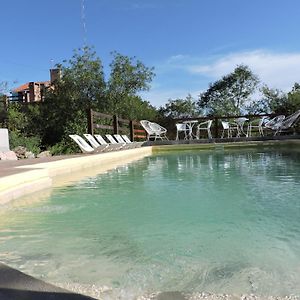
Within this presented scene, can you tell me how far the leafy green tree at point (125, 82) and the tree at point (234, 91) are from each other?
27.5 feet

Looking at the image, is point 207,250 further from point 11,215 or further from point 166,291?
point 11,215

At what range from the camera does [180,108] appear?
2558 cm

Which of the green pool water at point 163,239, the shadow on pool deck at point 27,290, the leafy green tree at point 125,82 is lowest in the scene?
the green pool water at point 163,239

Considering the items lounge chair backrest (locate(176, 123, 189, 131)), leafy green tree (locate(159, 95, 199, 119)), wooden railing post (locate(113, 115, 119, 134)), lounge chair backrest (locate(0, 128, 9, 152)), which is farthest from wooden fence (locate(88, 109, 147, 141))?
leafy green tree (locate(159, 95, 199, 119))

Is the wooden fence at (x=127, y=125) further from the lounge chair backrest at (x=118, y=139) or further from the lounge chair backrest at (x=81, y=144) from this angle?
the lounge chair backrest at (x=81, y=144)

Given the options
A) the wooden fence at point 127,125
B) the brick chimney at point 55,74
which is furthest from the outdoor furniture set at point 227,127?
the brick chimney at point 55,74

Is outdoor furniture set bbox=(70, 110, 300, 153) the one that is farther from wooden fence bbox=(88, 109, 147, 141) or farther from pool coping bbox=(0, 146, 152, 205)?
pool coping bbox=(0, 146, 152, 205)

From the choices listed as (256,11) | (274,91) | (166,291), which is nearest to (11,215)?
(166,291)

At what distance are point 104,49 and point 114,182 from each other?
12.7 meters

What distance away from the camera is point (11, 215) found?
356cm

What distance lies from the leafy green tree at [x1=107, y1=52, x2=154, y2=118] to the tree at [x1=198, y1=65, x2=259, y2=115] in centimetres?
839

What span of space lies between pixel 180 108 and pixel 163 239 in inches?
909

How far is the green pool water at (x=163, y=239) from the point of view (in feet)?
6.65

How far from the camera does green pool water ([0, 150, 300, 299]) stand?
6.65ft
